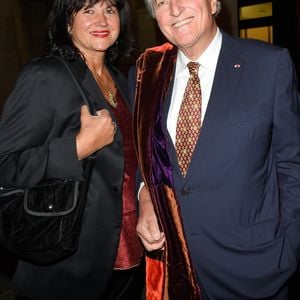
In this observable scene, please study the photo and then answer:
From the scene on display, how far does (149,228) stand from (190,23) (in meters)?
1.05

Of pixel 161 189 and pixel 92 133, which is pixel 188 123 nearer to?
pixel 161 189

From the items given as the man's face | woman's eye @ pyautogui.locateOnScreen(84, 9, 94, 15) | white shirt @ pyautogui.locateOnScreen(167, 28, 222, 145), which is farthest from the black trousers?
woman's eye @ pyautogui.locateOnScreen(84, 9, 94, 15)

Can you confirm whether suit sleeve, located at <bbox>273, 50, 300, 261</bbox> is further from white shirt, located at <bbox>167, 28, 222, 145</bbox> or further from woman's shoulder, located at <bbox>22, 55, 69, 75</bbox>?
woman's shoulder, located at <bbox>22, 55, 69, 75</bbox>

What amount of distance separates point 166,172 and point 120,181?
26cm

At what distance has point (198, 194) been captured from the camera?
1940mm

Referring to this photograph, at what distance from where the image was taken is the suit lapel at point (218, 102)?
6.09 feet

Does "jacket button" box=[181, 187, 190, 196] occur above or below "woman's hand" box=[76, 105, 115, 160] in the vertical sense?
below

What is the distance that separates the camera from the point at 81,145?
200cm

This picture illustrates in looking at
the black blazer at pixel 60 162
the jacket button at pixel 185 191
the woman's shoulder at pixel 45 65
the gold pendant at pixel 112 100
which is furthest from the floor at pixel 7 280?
the woman's shoulder at pixel 45 65

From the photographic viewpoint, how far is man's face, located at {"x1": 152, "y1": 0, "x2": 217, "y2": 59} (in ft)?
6.55

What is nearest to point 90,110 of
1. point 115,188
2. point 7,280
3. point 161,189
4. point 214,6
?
point 115,188

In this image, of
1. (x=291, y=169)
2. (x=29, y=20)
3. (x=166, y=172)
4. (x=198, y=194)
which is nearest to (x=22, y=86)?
(x=166, y=172)

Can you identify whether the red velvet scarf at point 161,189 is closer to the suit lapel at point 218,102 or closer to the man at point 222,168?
the man at point 222,168

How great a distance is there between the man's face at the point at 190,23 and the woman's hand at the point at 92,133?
543 mm
